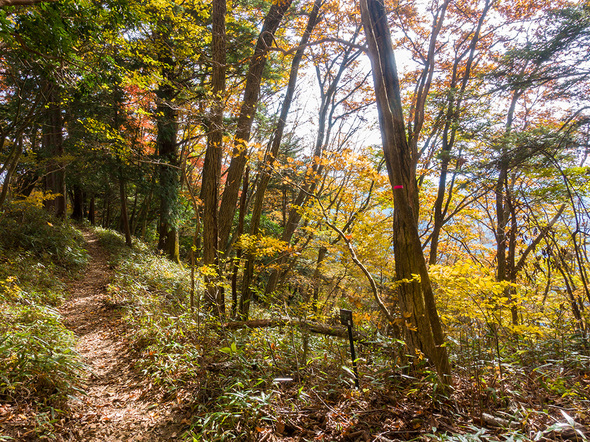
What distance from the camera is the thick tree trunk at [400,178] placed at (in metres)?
2.77

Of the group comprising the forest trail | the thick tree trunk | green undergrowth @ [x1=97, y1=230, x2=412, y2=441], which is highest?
the thick tree trunk

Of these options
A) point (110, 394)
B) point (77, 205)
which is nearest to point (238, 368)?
point (110, 394)

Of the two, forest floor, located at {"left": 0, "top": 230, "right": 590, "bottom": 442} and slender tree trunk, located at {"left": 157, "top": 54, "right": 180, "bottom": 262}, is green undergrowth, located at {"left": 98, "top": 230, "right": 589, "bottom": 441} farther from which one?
slender tree trunk, located at {"left": 157, "top": 54, "right": 180, "bottom": 262}

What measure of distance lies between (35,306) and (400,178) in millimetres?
6212

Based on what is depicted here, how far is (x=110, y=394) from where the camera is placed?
134 inches

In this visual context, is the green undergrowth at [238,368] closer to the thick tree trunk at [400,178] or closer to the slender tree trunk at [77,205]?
the thick tree trunk at [400,178]

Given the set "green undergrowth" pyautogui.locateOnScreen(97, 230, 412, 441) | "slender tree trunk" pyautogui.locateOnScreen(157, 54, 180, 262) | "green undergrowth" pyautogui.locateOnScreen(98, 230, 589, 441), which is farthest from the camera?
"slender tree trunk" pyautogui.locateOnScreen(157, 54, 180, 262)

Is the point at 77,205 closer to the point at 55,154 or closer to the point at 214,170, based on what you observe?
the point at 55,154

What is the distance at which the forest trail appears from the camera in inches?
111

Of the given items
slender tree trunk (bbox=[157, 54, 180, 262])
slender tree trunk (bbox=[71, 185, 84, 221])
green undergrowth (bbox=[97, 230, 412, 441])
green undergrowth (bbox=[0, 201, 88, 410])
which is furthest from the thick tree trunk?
slender tree trunk (bbox=[71, 185, 84, 221])

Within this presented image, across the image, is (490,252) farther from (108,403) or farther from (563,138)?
(108,403)

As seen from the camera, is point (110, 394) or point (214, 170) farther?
point (214, 170)

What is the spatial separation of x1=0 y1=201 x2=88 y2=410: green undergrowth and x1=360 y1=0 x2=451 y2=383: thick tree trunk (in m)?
3.81

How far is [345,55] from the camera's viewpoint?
9570 mm
